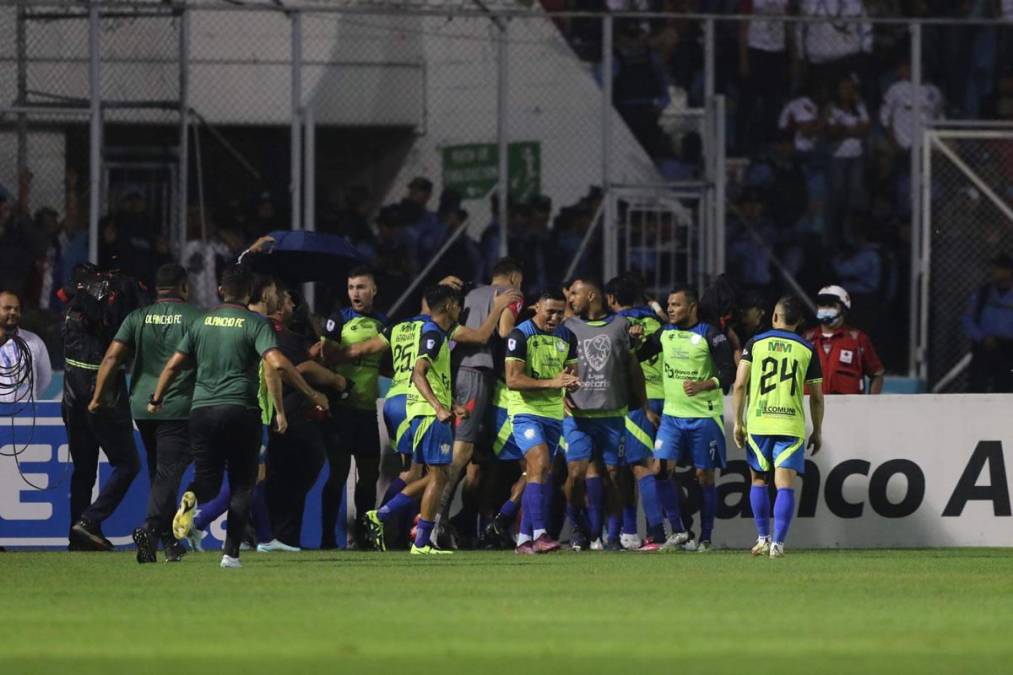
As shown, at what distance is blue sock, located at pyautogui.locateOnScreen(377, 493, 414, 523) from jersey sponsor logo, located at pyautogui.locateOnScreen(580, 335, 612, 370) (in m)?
1.80

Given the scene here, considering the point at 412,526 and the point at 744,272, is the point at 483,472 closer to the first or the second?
the point at 412,526

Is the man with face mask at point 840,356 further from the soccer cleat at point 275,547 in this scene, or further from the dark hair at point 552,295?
the soccer cleat at point 275,547

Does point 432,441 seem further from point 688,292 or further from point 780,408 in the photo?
point 688,292

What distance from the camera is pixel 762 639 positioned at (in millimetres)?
9117

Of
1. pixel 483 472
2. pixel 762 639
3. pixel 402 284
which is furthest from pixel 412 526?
pixel 762 639

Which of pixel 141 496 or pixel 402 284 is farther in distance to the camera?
pixel 402 284

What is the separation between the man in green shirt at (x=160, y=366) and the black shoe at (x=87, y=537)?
0.85 metres

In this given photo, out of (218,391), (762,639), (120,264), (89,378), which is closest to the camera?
(762,639)

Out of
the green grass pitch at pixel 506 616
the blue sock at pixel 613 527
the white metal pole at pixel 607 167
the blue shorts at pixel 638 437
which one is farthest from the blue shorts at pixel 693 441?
the white metal pole at pixel 607 167

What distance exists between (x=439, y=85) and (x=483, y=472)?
558cm

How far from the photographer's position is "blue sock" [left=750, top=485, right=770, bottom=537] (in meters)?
15.2

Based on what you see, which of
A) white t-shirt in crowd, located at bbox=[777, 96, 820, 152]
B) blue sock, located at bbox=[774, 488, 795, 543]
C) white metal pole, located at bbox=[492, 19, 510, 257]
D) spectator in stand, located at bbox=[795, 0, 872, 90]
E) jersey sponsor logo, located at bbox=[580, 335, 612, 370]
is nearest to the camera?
blue sock, located at bbox=[774, 488, 795, 543]

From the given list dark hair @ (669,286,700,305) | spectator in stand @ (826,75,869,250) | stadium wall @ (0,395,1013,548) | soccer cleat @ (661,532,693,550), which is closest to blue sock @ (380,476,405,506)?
soccer cleat @ (661,532,693,550)

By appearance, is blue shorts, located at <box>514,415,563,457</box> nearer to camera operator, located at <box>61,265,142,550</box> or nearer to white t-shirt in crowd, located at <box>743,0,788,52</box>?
camera operator, located at <box>61,265,142,550</box>
